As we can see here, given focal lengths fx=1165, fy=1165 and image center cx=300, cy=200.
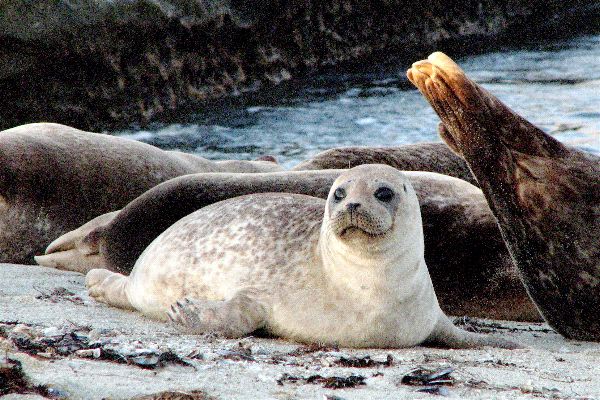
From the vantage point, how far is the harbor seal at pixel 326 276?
4.45 metres

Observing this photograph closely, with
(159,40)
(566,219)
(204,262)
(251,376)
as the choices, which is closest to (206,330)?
(204,262)

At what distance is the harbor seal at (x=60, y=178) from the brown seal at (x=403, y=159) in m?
0.99

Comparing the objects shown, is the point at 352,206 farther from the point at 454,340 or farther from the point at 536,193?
the point at 536,193

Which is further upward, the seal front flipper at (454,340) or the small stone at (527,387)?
the small stone at (527,387)

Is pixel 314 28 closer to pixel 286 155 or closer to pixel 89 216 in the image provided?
pixel 286 155

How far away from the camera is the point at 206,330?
4449 mm

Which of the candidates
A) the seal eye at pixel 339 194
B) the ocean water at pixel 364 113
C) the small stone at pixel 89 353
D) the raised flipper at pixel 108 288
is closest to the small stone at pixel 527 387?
the seal eye at pixel 339 194

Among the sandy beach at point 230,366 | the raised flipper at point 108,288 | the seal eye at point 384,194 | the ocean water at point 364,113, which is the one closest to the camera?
the sandy beach at point 230,366

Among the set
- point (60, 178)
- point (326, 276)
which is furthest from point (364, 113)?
point (326, 276)

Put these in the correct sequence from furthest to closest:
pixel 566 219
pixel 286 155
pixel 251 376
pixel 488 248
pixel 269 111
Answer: pixel 269 111 → pixel 286 155 → pixel 488 248 → pixel 566 219 → pixel 251 376

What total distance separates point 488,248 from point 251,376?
2.70 metres

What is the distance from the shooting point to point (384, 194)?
4.45 meters

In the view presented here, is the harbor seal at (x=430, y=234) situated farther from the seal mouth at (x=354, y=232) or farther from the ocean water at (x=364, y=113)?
the ocean water at (x=364, y=113)

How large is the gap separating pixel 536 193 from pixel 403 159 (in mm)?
3073
